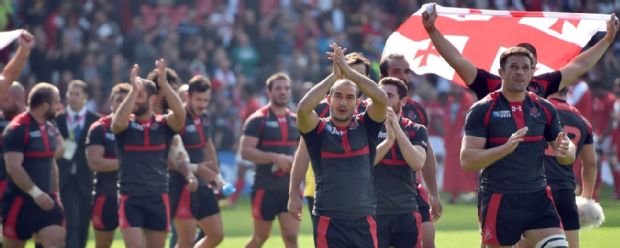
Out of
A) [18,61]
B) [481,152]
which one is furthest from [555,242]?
[18,61]

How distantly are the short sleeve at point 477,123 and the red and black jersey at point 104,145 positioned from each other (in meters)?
4.72

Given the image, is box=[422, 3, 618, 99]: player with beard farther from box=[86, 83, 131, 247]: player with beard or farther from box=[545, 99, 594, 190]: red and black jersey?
box=[86, 83, 131, 247]: player with beard

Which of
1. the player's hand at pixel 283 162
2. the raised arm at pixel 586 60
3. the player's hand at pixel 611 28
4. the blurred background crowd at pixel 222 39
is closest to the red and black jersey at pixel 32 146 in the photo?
the player's hand at pixel 283 162

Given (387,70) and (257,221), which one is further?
(257,221)

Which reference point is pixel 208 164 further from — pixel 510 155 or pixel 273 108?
pixel 510 155

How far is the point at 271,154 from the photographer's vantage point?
1426 cm

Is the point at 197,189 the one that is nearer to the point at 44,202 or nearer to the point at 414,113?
the point at 44,202

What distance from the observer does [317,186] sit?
9938mm

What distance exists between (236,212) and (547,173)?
11409 mm

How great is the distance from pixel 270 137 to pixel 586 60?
4.73m

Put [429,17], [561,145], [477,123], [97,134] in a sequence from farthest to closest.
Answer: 1. [97,134]
2. [429,17]
3. [477,123]
4. [561,145]

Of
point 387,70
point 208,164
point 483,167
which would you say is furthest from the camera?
point 208,164

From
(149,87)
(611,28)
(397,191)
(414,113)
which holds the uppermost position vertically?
(611,28)

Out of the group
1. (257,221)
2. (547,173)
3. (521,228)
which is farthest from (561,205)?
(257,221)
